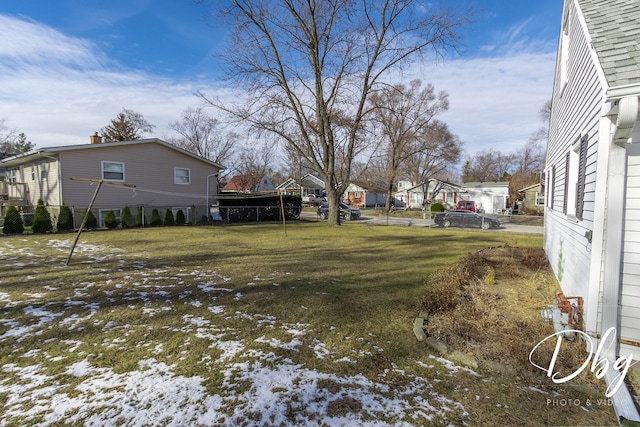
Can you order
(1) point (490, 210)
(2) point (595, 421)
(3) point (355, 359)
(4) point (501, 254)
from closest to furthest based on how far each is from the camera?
(2) point (595, 421) → (3) point (355, 359) → (4) point (501, 254) → (1) point (490, 210)

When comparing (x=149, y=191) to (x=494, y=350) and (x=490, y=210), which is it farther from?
(x=490, y=210)

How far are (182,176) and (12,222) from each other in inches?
321

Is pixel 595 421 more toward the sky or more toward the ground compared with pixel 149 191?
more toward the ground

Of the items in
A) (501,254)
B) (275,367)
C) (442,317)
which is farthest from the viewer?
(501,254)

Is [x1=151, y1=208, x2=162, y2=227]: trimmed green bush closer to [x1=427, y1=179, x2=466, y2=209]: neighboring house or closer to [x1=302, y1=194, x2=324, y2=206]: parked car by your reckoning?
[x1=302, y1=194, x2=324, y2=206]: parked car

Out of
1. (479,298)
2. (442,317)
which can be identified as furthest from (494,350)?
(479,298)

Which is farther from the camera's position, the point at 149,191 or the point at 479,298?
the point at 149,191

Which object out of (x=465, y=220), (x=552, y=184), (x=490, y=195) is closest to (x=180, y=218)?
(x=552, y=184)

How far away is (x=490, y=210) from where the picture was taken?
34.1 m

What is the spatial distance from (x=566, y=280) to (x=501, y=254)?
4011 mm

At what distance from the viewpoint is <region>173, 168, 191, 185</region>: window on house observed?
18839 mm

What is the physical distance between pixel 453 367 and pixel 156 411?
2700 millimetres

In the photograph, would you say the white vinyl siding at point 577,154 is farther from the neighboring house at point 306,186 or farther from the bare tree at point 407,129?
the neighboring house at point 306,186

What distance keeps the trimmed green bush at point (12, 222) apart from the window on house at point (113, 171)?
3.78 meters
